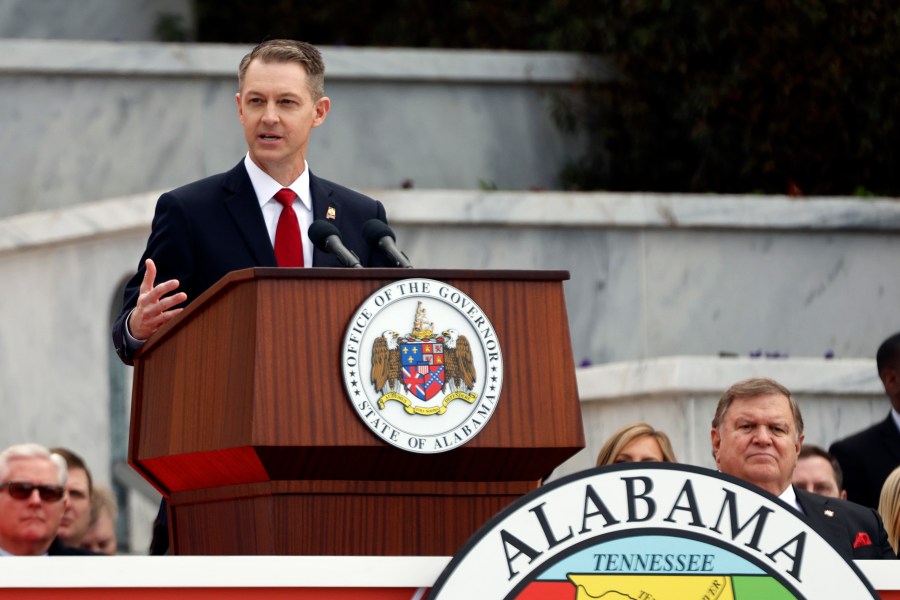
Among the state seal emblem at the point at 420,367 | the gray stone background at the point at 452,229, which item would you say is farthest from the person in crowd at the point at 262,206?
the gray stone background at the point at 452,229

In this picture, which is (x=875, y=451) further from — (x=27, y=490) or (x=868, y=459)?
(x=27, y=490)

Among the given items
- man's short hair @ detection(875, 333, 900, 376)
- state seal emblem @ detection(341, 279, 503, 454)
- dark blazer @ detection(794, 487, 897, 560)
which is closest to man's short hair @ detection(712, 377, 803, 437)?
dark blazer @ detection(794, 487, 897, 560)

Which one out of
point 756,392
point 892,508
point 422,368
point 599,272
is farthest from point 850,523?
point 599,272

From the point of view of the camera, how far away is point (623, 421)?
9.00 metres

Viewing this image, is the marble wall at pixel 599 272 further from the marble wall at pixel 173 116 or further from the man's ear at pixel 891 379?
A: the man's ear at pixel 891 379

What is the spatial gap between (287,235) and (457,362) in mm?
740

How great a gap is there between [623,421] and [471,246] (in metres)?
1.83

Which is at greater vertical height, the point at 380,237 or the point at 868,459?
the point at 380,237

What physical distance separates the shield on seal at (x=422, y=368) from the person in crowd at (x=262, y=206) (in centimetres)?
60

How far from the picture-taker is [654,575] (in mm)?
3127

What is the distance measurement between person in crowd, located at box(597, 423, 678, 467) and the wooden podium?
9.05ft

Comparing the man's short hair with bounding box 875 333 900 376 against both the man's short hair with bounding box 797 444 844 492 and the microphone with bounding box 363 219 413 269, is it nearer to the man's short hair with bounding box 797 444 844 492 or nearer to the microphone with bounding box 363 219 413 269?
the man's short hair with bounding box 797 444 844 492

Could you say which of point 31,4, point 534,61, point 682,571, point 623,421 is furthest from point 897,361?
point 31,4

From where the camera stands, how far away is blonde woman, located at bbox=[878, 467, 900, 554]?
18.3 ft
